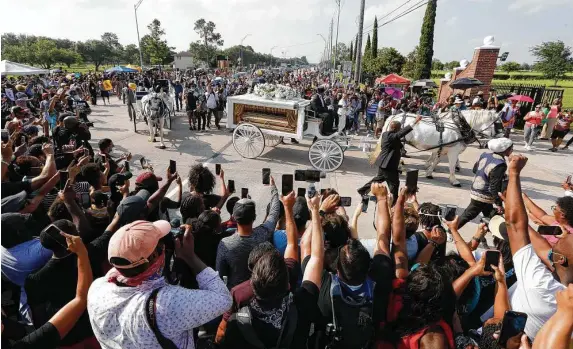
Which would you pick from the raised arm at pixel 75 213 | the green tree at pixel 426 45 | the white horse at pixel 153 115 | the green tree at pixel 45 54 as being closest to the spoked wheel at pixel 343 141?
the white horse at pixel 153 115

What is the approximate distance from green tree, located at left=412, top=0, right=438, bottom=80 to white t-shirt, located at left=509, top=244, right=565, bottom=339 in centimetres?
2337

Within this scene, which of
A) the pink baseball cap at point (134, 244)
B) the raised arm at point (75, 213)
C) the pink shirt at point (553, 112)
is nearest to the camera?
the pink baseball cap at point (134, 244)

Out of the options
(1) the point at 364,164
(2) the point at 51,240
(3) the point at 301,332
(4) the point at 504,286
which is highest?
(2) the point at 51,240

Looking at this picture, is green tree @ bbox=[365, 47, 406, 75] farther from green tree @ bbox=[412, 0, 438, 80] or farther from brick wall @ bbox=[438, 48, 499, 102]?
brick wall @ bbox=[438, 48, 499, 102]

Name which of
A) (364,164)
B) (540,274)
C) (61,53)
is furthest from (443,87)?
(61,53)

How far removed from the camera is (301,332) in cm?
192

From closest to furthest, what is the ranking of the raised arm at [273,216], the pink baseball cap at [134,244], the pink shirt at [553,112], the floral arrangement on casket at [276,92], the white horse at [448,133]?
the pink baseball cap at [134,244], the raised arm at [273,216], the white horse at [448,133], the floral arrangement on casket at [276,92], the pink shirt at [553,112]

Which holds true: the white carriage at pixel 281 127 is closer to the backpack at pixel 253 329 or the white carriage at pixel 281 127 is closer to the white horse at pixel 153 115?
the white horse at pixel 153 115

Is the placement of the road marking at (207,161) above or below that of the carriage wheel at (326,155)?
below

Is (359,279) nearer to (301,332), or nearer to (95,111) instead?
(301,332)

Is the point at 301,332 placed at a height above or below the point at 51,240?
below

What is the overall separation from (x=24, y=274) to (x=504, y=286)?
10.2 ft

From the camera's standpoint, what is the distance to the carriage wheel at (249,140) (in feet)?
29.3

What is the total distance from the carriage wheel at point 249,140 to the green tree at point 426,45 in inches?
708
